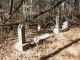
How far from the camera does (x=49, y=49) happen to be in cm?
629

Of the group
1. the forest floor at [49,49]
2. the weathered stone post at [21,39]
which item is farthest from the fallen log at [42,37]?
the weathered stone post at [21,39]

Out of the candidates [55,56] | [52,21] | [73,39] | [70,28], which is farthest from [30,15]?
[55,56]

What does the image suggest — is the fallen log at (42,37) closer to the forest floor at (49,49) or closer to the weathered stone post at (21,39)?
the forest floor at (49,49)

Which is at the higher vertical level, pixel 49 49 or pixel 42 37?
pixel 42 37

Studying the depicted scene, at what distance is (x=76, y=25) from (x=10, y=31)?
11.3 ft

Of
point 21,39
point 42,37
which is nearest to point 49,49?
point 42,37

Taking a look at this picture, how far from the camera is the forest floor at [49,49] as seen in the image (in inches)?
230

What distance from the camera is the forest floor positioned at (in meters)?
5.83

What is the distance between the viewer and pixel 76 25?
349 inches

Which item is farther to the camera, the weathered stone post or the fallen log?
the fallen log

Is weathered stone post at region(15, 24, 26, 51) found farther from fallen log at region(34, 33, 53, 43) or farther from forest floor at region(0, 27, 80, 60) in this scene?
fallen log at region(34, 33, 53, 43)

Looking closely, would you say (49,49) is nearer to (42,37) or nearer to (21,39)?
(42,37)

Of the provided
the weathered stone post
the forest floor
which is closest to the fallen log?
the forest floor

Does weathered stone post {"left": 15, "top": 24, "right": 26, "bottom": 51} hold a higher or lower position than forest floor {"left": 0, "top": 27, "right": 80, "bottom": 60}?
higher
